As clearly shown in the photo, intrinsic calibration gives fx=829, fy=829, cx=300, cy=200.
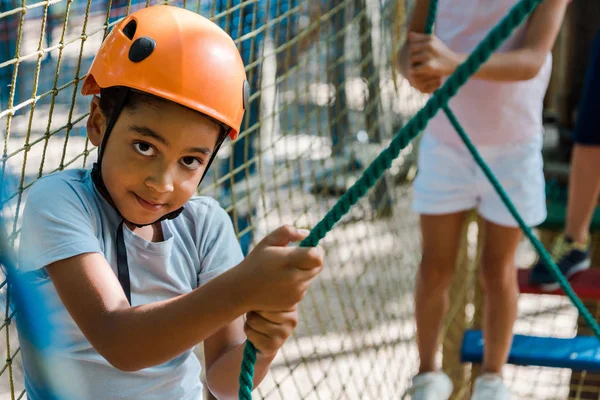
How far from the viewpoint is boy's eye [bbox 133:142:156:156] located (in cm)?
87

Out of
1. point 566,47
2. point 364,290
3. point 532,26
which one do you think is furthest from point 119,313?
point 566,47

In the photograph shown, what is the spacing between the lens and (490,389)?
1.81 m

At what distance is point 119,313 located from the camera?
0.79 metres

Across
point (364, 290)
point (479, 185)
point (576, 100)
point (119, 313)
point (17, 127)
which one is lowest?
point (364, 290)

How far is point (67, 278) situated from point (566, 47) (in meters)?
2.76

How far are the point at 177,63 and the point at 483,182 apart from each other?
1.04 meters

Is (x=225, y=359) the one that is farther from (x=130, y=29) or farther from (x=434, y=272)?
(x=434, y=272)

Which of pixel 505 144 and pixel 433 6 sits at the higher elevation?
pixel 433 6

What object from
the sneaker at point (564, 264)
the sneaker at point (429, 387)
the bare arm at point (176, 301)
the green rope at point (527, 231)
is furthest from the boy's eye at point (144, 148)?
the sneaker at point (564, 264)

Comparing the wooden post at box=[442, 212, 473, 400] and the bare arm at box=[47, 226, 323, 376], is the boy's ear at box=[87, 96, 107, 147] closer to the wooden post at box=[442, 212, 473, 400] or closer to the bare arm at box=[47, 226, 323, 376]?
the bare arm at box=[47, 226, 323, 376]

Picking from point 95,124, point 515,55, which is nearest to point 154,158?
point 95,124

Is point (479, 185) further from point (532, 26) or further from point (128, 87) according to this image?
point (128, 87)

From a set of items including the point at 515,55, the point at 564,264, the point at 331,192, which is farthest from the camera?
the point at 331,192

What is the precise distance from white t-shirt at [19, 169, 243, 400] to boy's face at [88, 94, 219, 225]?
0.14ft
